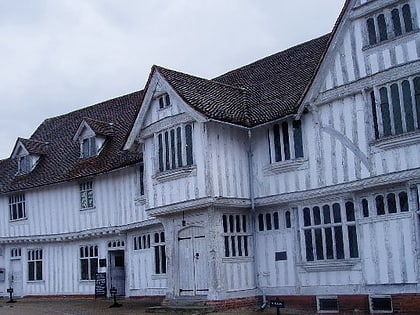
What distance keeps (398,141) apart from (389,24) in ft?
11.4

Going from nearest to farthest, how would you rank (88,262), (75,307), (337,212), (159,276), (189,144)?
(337,212) → (189,144) → (159,276) → (75,307) → (88,262)

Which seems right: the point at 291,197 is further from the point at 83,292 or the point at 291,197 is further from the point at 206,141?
the point at 83,292

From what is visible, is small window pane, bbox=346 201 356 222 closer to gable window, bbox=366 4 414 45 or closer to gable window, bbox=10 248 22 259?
gable window, bbox=366 4 414 45

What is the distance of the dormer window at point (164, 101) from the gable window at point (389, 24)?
25.0ft

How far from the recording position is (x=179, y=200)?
874 inches

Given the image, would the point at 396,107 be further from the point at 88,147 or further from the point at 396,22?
the point at 88,147

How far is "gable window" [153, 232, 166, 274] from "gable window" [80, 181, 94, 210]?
531 centimetres

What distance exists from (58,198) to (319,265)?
646 inches

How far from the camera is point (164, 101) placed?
913 inches

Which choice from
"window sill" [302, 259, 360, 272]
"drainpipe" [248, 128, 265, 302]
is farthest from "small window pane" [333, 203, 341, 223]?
"drainpipe" [248, 128, 265, 302]

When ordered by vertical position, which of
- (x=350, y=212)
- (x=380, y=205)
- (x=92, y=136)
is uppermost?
(x=92, y=136)

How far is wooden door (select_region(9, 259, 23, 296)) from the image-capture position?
34.3 metres

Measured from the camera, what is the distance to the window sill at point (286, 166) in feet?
68.7

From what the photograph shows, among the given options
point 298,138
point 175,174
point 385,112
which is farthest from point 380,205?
point 175,174
